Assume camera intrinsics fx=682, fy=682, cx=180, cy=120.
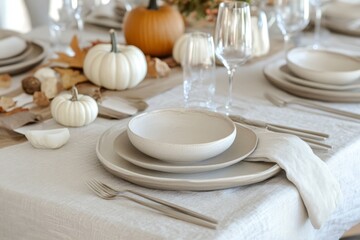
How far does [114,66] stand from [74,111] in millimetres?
256

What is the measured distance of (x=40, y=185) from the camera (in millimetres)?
1088

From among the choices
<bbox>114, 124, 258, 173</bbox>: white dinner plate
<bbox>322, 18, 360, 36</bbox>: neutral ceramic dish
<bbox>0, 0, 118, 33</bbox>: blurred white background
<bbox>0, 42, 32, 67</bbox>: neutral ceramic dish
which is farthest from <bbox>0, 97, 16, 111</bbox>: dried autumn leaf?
<bbox>0, 0, 118, 33</bbox>: blurred white background

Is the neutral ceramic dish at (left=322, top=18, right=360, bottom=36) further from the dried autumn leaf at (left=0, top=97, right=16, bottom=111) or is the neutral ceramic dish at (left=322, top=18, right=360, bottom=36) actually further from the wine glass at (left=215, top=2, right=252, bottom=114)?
the dried autumn leaf at (left=0, top=97, right=16, bottom=111)

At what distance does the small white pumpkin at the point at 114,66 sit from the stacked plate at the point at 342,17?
0.80m

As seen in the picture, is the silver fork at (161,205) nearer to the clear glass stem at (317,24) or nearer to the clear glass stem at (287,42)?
the clear glass stem at (287,42)

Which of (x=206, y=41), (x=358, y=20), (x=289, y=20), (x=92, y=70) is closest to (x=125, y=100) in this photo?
(x=92, y=70)

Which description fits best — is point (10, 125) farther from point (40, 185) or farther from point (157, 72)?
point (157, 72)

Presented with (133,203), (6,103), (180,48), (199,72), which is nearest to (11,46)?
(6,103)

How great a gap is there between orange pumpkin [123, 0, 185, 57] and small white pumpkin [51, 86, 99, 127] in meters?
0.48

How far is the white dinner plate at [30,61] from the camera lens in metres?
1.67

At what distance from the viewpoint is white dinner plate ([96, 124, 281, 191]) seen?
3.45 feet

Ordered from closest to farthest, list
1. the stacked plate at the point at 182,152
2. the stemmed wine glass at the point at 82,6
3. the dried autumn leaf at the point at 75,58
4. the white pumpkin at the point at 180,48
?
the stacked plate at the point at 182,152 → the dried autumn leaf at the point at 75,58 → the white pumpkin at the point at 180,48 → the stemmed wine glass at the point at 82,6

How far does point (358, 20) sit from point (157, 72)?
821mm

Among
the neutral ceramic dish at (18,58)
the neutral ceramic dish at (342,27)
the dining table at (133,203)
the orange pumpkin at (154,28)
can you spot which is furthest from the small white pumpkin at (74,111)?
the neutral ceramic dish at (342,27)
